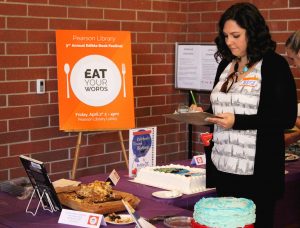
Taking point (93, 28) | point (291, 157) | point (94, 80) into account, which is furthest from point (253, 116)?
point (93, 28)

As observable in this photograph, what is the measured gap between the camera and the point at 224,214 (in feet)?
5.75

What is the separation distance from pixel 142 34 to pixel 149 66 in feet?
0.91

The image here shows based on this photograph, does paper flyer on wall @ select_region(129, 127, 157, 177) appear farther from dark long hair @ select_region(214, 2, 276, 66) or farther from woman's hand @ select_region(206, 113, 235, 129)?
dark long hair @ select_region(214, 2, 276, 66)

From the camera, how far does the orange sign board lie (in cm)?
386

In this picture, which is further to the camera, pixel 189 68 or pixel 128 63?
pixel 189 68

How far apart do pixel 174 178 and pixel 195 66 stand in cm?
208

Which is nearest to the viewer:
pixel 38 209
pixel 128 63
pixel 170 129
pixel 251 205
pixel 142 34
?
pixel 251 205

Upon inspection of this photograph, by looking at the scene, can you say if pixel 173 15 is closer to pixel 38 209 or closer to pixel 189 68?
pixel 189 68

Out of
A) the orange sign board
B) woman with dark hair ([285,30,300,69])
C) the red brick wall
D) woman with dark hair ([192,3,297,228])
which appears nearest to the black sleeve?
woman with dark hair ([192,3,297,228])

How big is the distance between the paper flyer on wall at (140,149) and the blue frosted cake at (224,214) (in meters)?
1.30

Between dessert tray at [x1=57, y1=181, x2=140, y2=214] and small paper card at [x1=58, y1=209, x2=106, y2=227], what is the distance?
3.3 inches

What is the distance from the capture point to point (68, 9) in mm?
4078

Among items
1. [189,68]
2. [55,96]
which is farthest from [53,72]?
[189,68]

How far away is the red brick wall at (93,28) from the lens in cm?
380
